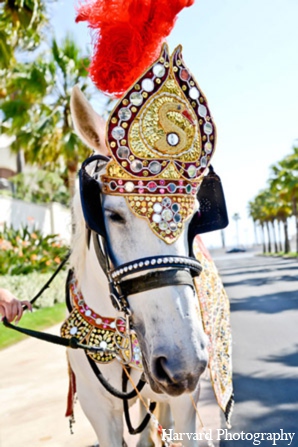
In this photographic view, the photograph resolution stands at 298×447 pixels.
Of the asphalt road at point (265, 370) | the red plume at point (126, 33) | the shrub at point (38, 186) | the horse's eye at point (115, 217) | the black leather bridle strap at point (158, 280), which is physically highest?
the shrub at point (38, 186)

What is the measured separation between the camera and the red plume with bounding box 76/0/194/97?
2.30 m

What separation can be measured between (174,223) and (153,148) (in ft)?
1.11

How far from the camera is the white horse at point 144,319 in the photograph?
1.56 meters

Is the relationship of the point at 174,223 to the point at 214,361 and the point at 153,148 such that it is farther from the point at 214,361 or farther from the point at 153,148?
the point at 214,361

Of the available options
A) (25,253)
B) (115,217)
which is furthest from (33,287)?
(115,217)

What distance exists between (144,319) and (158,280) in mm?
147

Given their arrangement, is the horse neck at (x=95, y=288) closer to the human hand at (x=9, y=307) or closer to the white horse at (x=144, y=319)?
the white horse at (x=144, y=319)

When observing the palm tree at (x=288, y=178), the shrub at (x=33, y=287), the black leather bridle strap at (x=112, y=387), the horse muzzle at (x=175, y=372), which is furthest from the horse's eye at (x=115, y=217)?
the palm tree at (x=288, y=178)

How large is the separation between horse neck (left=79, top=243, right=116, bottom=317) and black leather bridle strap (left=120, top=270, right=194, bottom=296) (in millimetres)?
497

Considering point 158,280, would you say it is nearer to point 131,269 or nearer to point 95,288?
point 131,269

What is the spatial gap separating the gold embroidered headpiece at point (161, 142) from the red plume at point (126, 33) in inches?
16.0

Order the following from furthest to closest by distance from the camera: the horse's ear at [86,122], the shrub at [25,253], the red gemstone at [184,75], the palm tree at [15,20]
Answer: the shrub at [25,253] → the palm tree at [15,20] → the horse's ear at [86,122] → the red gemstone at [184,75]

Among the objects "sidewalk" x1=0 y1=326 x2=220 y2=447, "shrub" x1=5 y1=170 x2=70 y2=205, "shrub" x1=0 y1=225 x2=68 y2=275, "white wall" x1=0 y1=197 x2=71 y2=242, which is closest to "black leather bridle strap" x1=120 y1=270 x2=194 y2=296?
"sidewalk" x1=0 y1=326 x2=220 y2=447

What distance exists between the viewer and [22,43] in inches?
559
